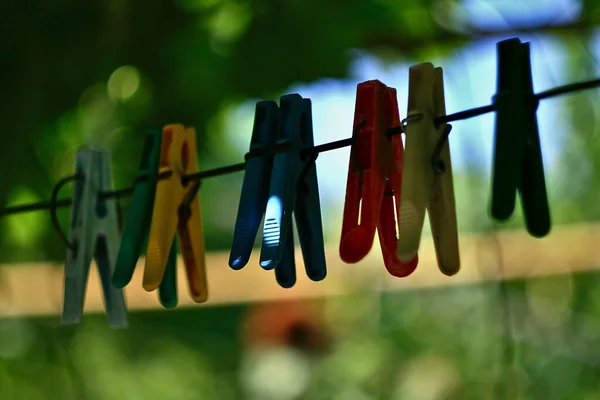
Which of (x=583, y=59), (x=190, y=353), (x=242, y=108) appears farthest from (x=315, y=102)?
(x=190, y=353)

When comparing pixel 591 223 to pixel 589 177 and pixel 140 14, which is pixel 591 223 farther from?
pixel 140 14

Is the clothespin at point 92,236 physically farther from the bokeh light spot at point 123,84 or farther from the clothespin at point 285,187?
the bokeh light spot at point 123,84

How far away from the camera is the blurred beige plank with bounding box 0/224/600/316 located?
1.42 metres

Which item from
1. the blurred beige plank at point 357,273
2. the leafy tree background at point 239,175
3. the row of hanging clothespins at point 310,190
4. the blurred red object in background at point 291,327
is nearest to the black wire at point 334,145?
the row of hanging clothespins at point 310,190

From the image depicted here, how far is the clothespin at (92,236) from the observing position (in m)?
0.72

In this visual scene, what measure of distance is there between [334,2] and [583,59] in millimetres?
535

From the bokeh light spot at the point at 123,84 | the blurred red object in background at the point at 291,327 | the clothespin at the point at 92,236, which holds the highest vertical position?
the bokeh light spot at the point at 123,84

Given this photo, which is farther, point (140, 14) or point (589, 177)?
point (589, 177)

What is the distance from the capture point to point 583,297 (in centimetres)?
158

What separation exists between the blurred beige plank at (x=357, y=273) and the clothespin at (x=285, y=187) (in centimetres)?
81

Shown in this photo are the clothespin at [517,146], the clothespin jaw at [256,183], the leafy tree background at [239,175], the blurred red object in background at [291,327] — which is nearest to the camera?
the clothespin at [517,146]

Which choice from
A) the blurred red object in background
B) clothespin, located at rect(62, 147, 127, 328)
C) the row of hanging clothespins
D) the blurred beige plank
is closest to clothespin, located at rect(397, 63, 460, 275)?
the row of hanging clothespins

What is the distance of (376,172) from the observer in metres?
0.58

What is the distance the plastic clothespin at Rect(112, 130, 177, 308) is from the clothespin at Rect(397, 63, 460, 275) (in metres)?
0.26
